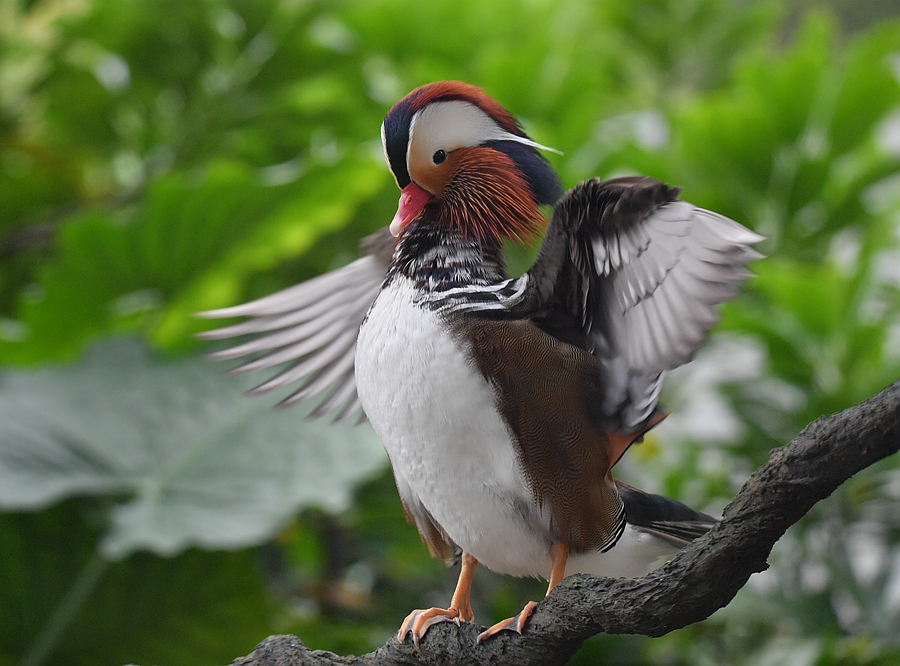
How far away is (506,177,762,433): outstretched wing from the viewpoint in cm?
37

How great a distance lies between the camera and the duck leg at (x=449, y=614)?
475 mm

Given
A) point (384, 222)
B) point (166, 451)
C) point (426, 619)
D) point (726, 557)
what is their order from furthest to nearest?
point (384, 222) → point (166, 451) → point (426, 619) → point (726, 557)

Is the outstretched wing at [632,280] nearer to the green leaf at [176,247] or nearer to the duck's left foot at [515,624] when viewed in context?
the duck's left foot at [515,624]

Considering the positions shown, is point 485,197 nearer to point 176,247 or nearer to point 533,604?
point 533,604

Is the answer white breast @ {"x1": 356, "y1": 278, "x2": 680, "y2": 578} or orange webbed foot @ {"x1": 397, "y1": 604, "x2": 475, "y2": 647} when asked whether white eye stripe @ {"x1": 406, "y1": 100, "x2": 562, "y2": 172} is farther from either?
orange webbed foot @ {"x1": 397, "y1": 604, "x2": 475, "y2": 647}

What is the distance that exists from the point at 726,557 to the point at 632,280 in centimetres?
13

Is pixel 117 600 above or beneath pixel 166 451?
beneath

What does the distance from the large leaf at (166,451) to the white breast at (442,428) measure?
78 cm

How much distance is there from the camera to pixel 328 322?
556 millimetres

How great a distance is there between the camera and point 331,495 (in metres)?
1.22

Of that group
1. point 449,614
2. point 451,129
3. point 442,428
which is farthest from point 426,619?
point 451,129

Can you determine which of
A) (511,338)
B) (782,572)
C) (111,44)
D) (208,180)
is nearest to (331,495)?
(208,180)

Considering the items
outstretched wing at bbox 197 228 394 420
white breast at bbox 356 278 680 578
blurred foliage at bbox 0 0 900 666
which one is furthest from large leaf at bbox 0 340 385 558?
white breast at bbox 356 278 680 578

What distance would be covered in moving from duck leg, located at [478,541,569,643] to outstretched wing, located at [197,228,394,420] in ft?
0.53
